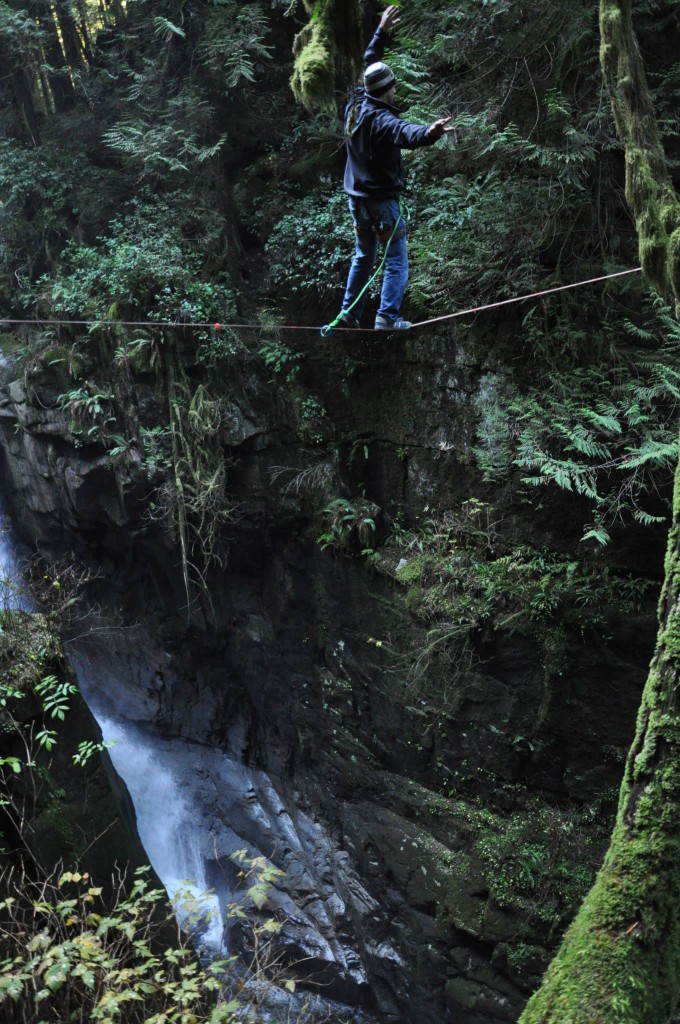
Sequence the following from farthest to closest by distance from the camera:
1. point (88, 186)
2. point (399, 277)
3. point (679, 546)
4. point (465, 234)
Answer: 1. point (88, 186)
2. point (465, 234)
3. point (399, 277)
4. point (679, 546)

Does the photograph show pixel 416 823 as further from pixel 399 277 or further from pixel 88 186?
pixel 88 186

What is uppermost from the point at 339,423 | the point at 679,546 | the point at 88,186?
the point at 88,186

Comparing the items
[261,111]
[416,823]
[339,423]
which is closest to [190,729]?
[416,823]

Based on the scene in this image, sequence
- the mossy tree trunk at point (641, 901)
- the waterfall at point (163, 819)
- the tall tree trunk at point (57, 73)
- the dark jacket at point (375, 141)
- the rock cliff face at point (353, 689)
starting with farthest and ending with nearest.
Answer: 1. the waterfall at point (163, 819)
2. the tall tree trunk at point (57, 73)
3. the rock cliff face at point (353, 689)
4. the dark jacket at point (375, 141)
5. the mossy tree trunk at point (641, 901)

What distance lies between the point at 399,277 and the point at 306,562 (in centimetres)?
484

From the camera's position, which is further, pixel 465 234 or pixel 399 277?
pixel 465 234

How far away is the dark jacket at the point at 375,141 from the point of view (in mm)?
5126

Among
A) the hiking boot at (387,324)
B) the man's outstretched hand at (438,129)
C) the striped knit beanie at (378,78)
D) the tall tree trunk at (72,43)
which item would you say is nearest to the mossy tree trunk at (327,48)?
the striped knit beanie at (378,78)

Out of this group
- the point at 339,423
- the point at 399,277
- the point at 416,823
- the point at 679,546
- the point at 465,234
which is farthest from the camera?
the point at 339,423

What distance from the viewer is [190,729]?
12.2 metres

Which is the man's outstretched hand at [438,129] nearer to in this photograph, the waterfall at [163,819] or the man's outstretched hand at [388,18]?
the man's outstretched hand at [388,18]

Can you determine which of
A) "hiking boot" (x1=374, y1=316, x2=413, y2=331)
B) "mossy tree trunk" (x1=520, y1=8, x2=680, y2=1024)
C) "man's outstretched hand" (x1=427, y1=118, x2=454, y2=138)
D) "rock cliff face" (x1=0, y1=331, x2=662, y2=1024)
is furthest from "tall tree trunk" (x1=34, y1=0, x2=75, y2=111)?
"mossy tree trunk" (x1=520, y1=8, x2=680, y2=1024)

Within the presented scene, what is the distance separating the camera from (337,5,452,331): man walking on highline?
520 centimetres

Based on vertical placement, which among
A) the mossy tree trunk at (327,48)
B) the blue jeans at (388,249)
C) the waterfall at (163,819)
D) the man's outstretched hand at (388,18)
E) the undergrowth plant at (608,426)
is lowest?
the waterfall at (163,819)
